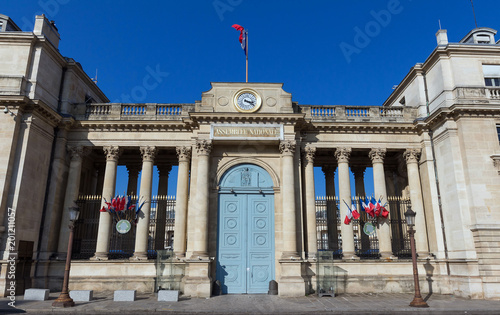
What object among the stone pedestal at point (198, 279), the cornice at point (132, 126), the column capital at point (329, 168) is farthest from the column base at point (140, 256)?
the column capital at point (329, 168)

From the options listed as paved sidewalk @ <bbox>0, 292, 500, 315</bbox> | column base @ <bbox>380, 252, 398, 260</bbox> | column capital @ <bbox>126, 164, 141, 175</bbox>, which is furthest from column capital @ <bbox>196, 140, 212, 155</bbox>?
column base @ <bbox>380, 252, 398, 260</bbox>

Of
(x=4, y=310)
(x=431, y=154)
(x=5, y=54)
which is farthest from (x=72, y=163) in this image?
(x=431, y=154)

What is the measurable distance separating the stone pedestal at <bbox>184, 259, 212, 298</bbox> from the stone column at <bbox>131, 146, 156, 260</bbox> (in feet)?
10.8

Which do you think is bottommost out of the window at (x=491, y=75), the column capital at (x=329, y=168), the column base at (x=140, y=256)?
the column base at (x=140, y=256)

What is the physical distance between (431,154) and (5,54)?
895 inches

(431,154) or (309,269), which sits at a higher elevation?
(431,154)

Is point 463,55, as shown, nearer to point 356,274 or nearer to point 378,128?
point 378,128

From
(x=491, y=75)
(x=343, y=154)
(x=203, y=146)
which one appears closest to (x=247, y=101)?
(x=203, y=146)

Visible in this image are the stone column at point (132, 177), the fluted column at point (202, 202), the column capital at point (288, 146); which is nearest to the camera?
the fluted column at point (202, 202)

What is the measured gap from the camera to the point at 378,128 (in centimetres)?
1991

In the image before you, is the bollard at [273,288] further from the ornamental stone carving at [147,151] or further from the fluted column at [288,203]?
the ornamental stone carving at [147,151]

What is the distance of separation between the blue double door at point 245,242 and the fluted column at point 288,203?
3.79 feet

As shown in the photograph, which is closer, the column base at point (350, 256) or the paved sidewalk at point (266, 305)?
the paved sidewalk at point (266, 305)

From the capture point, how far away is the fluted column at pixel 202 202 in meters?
16.9
